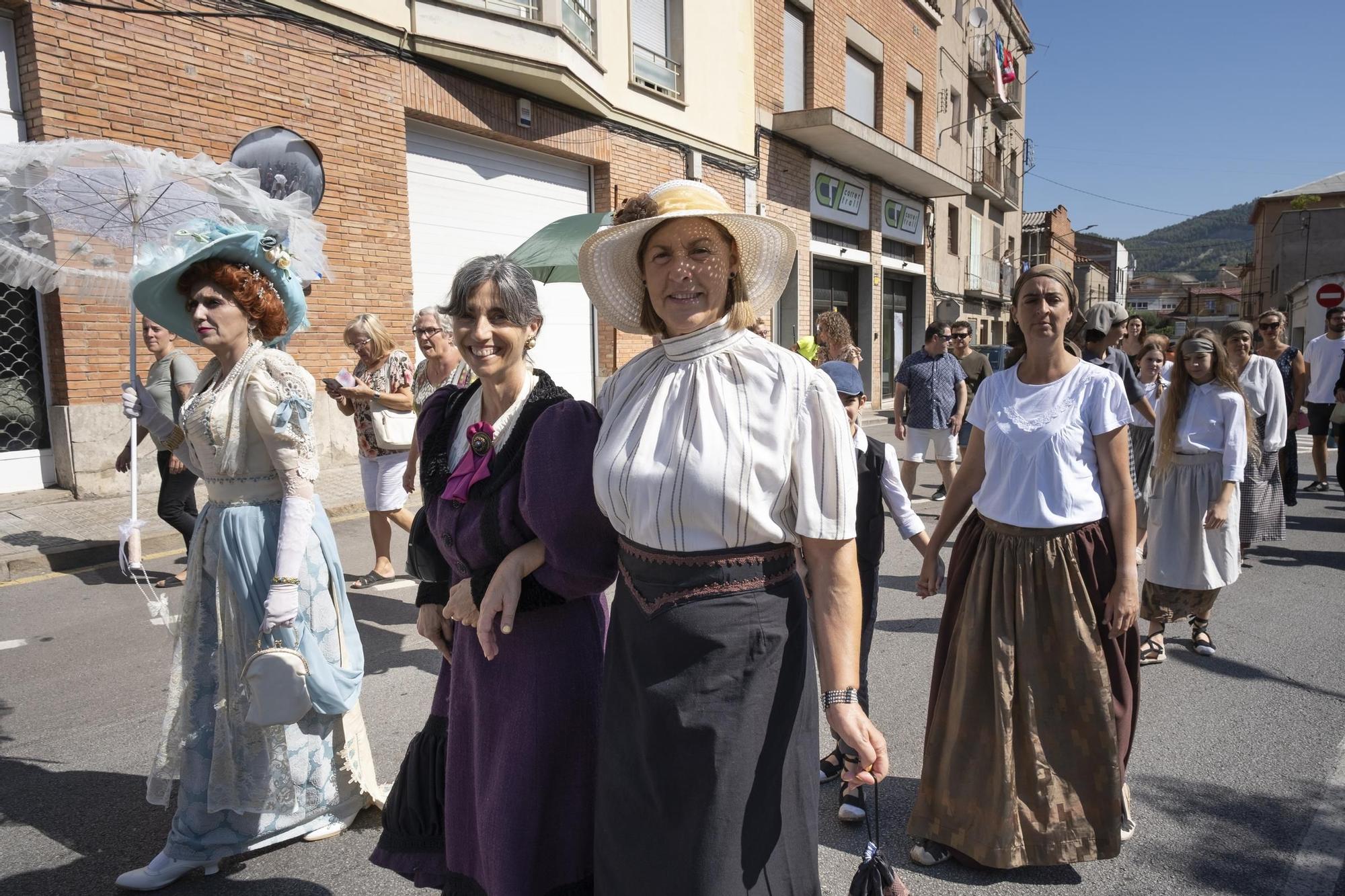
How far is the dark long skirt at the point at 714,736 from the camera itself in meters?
1.63

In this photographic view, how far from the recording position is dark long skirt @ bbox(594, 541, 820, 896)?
163 centimetres

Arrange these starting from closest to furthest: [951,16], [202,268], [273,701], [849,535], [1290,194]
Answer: [849,535]
[273,701]
[202,268]
[951,16]
[1290,194]

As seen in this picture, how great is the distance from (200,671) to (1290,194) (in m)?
56.2

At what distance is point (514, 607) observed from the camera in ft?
6.17

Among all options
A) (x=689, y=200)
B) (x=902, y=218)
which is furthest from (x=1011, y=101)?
(x=689, y=200)

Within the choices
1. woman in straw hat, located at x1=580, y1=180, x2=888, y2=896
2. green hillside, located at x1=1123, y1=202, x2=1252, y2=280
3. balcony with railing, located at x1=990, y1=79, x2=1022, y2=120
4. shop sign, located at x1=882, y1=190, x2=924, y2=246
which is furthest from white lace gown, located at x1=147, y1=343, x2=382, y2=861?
green hillside, located at x1=1123, y1=202, x2=1252, y2=280

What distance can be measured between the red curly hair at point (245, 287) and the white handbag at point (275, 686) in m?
1.10

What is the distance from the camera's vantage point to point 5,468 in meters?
7.81

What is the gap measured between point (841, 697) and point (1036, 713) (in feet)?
4.76

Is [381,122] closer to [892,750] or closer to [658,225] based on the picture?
[892,750]

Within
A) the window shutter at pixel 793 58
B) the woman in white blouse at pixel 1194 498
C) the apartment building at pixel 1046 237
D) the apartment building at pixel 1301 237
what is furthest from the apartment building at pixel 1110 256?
the woman in white blouse at pixel 1194 498

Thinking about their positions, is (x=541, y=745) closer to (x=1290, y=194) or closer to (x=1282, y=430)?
(x=1282, y=430)

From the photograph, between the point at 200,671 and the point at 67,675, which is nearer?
the point at 200,671

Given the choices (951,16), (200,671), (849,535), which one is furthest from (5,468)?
(951,16)
